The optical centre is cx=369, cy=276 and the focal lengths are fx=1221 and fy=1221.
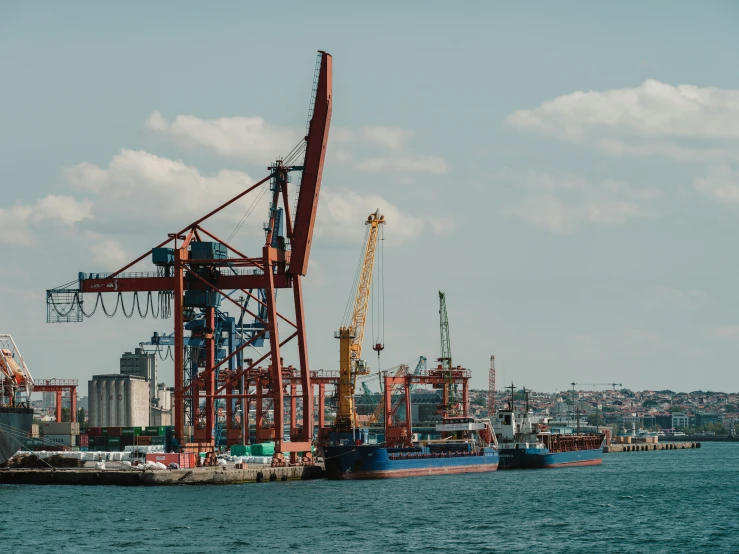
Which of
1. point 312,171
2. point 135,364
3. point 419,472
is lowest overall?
point 419,472

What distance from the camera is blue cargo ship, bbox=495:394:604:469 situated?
103 meters

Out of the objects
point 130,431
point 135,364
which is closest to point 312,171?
point 130,431

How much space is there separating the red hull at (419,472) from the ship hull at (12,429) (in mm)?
21309

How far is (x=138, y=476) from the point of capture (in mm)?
73562

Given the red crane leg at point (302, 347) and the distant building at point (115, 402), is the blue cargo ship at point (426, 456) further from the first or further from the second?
the distant building at point (115, 402)

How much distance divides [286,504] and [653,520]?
18572mm

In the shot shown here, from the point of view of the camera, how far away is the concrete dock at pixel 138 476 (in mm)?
73375

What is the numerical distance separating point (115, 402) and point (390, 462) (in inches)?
2935

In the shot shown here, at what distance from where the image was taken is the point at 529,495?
72062mm

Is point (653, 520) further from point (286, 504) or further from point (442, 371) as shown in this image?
point (442, 371)

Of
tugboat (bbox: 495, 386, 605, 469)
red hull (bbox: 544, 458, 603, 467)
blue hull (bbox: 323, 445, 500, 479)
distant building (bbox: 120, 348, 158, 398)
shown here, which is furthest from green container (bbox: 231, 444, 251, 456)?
distant building (bbox: 120, 348, 158, 398)

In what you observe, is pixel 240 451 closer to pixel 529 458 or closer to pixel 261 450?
pixel 261 450

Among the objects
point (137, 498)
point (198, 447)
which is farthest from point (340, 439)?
point (137, 498)

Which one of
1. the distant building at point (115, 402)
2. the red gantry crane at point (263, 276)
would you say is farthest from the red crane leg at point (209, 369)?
the distant building at point (115, 402)
